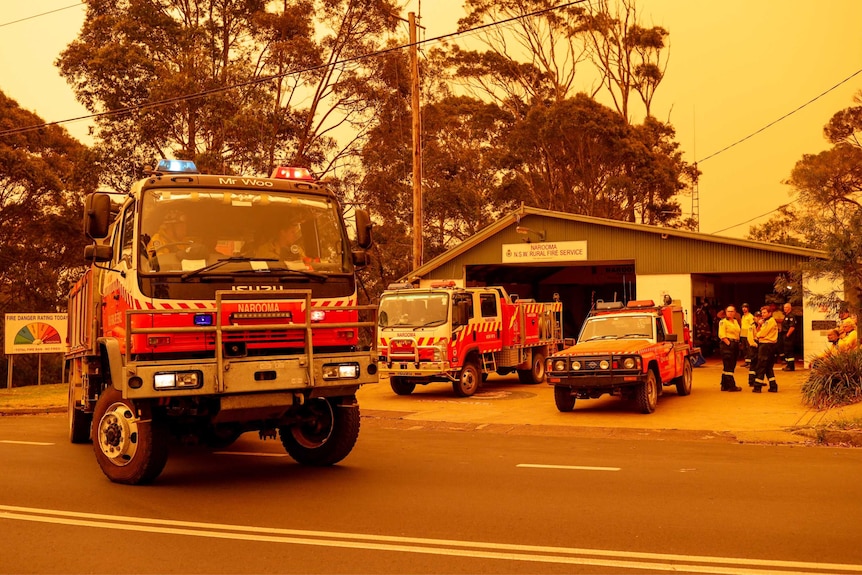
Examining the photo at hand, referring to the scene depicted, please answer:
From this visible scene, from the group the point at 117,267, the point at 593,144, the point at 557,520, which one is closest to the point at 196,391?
the point at 117,267

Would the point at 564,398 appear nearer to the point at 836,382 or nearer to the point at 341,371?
the point at 836,382

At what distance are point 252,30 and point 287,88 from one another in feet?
8.86

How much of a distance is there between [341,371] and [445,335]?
34.1 ft

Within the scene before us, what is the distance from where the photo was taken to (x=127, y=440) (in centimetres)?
888

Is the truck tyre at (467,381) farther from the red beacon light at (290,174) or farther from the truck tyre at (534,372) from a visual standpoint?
the red beacon light at (290,174)

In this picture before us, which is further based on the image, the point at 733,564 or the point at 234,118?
the point at 234,118

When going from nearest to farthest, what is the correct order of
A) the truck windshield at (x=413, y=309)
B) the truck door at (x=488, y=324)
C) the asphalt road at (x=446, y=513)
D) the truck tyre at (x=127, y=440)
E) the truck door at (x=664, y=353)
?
the asphalt road at (x=446, y=513), the truck tyre at (x=127, y=440), the truck door at (x=664, y=353), the truck windshield at (x=413, y=309), the truck door at (x=488, y=324)

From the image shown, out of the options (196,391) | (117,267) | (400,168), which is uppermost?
(400,168)

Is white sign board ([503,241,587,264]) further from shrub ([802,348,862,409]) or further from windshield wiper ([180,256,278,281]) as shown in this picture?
windshield wiper ([180,256,278,281])

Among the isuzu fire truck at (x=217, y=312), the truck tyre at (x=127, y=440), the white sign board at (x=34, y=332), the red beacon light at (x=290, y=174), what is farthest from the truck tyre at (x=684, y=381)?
the white sign board at (x=34, y=332)

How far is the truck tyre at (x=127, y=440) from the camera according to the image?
8.69m

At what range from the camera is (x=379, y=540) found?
659 cm

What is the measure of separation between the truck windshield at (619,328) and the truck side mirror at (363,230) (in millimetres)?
8209

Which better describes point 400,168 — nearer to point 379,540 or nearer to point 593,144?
point 593,144
